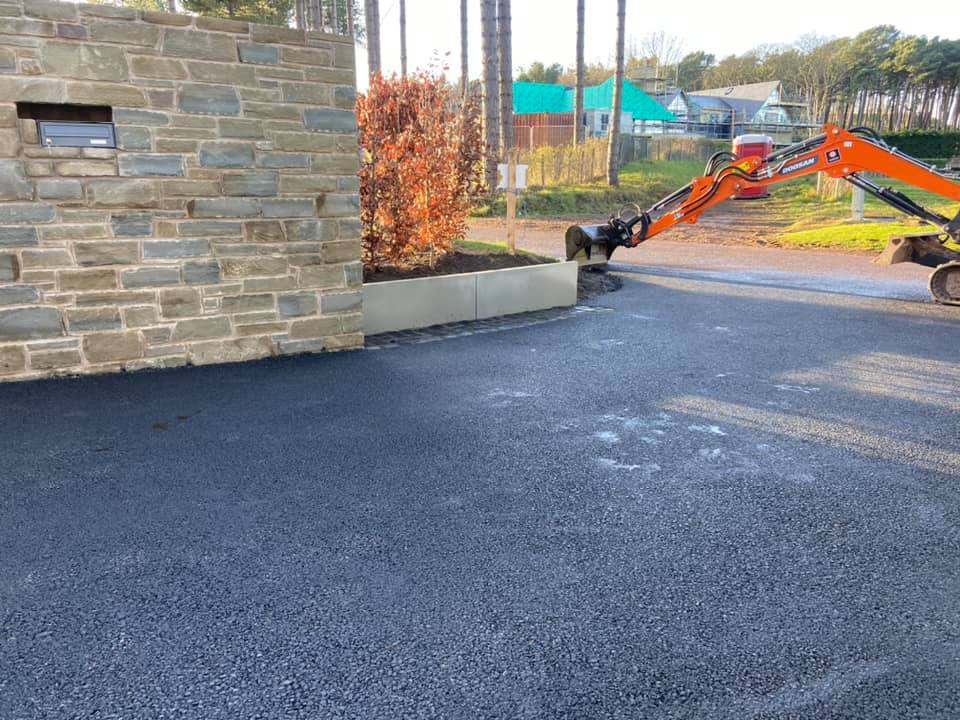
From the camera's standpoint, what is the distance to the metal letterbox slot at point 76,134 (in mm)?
5672

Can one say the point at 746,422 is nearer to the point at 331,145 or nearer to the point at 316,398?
the point at 316,398

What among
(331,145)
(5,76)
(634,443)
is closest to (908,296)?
(634,443)

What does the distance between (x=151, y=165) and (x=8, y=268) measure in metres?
1.39

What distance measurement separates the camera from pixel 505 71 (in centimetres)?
2019

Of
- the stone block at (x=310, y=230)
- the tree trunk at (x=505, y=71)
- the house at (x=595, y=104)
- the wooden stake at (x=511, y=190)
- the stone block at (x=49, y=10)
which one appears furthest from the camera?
the house at (x=595, y=104)

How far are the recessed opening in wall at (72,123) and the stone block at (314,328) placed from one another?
7.21ft

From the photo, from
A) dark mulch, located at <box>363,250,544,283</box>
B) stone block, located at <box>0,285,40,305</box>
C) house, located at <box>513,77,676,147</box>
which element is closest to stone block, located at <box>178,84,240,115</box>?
stone block, located at <box>0,285,40,305</box>

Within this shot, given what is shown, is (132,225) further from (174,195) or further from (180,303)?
(180,303)

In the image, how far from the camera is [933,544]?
11.4ft

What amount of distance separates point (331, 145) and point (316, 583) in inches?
193

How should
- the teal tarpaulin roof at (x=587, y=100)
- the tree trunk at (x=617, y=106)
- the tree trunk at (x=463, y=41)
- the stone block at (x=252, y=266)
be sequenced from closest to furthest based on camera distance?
1. the stone block at (x=252, y=266)
2. the tree trunk at (x=617, y=106)
3. the tree trunk at (x=463, y=41)
4. the teal tarpaulin roof at (x=587, y=100)

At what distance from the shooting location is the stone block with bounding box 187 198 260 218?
20.7 ft

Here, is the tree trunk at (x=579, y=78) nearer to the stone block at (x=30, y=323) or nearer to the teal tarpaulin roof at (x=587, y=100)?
the teal tarpaulin roof at (x=587, y=100)

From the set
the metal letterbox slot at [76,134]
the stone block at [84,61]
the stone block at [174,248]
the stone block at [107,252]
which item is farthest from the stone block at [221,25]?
the stone block at [107,252]
